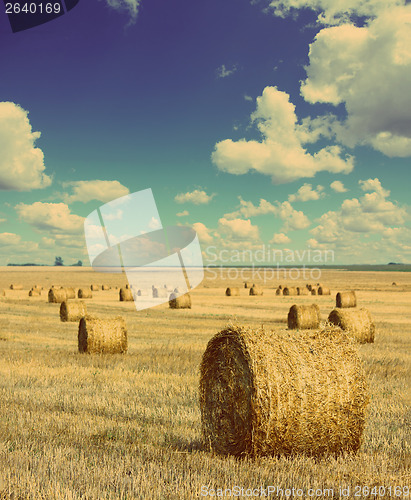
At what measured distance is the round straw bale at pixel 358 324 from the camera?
19.0 m

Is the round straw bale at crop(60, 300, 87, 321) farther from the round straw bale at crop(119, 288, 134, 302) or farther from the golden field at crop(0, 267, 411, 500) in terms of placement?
the round straw bale at crop(119, 288, 134, 302)

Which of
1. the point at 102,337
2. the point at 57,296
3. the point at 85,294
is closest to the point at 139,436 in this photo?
the point at 102,337

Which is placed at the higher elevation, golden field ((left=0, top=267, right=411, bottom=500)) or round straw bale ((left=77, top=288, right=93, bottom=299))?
round straw bale ((left=77, top=288, right=93, bottom=299))

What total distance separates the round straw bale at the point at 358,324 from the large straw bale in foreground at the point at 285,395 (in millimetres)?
12275

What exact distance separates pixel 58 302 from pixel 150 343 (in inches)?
915

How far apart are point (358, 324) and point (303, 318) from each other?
4.70 meters

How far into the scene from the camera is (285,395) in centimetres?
650

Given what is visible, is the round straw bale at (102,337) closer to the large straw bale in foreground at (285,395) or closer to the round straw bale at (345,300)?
the large straw bale in foreground at (285,395)

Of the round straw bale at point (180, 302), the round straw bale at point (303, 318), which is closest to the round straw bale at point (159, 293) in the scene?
the round straw bale at point (180, 302)

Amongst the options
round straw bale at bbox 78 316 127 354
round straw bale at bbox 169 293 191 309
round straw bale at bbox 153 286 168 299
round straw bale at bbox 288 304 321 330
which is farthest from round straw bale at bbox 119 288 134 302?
round straw bale at bbox 78 316 127 354

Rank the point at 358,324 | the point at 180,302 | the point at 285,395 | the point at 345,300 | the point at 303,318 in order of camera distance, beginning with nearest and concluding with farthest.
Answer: the point at 285,395, the point at 358,324, the point at 303,318, the point at 180,302, the point at 345,300

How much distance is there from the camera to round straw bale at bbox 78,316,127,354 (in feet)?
51.7

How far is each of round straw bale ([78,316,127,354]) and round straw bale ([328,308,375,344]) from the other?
8.61 meters

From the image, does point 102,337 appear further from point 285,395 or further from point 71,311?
point 71,311
